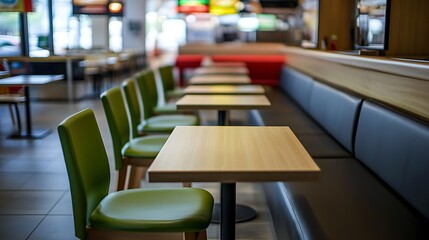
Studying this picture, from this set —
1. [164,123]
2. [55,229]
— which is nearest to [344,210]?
[55,229]

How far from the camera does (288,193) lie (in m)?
2.88

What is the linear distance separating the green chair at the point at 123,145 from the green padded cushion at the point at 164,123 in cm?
57

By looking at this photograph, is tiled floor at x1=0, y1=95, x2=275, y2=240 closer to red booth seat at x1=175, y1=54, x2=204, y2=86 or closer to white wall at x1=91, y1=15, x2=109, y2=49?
red booth seat at x1=175, y1=54, x2=204, y2=86

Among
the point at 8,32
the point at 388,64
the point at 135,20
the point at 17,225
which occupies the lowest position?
the point at 17,225

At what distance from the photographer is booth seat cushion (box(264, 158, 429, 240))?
2246 mm

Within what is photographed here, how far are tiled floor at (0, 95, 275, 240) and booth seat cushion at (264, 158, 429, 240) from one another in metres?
0.62

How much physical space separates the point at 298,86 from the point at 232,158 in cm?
440

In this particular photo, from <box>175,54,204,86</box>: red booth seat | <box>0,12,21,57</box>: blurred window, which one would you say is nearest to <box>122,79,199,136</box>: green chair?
<box>0,12,21,57</box>: blurred window

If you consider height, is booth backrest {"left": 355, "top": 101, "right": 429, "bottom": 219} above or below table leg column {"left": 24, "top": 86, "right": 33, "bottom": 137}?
above

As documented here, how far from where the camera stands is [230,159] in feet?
7.20

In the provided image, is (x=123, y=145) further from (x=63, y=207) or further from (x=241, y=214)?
(x=241, y=214)

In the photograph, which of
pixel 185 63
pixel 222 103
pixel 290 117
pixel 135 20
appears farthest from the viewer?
pixel 135 20

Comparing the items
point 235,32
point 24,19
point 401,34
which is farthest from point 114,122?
point 235,32

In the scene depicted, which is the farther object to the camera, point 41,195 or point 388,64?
point 41,195
